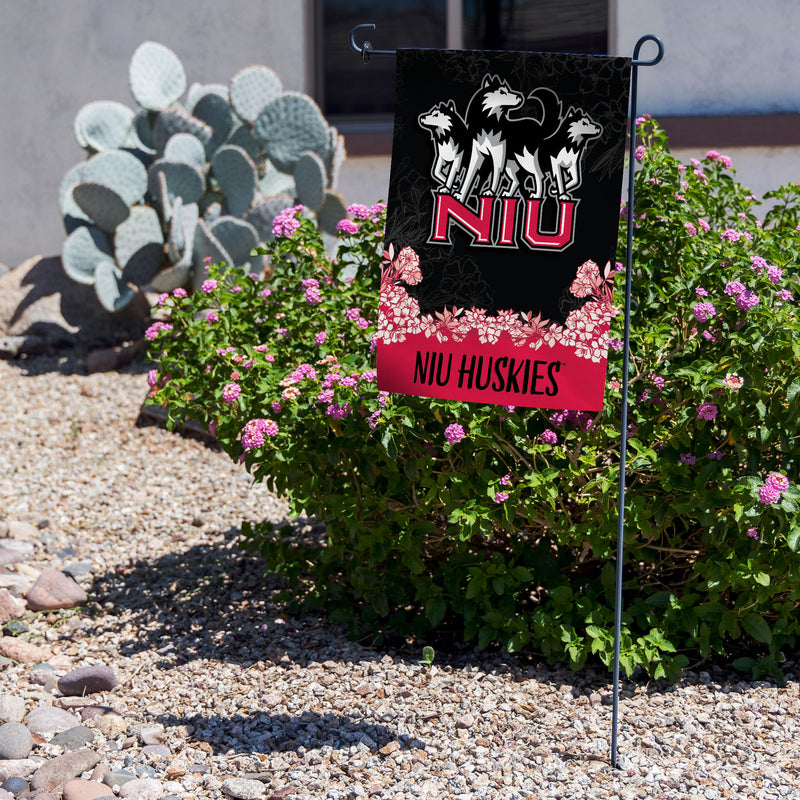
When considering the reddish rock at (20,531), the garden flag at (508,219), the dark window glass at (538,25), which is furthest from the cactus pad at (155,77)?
the garden flag at (508,219)

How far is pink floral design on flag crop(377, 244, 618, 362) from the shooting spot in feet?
9.18

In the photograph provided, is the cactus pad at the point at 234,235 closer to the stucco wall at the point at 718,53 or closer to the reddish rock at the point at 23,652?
the stucco wall at the point at 718,53

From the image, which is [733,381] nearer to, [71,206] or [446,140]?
[446,140]

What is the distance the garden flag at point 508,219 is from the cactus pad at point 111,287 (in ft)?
12.6

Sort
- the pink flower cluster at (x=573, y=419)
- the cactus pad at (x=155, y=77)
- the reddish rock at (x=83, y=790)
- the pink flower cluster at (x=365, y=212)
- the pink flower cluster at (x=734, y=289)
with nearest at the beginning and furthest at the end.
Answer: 1. the reddish rock at (x=83, y=790)
2. the pink flower cluster at (x=734, y=289)
3. the pink flower cluster at (x=573, y=419)
4. the pink flower cluster at (x=365, y=212)
5. the cactus pad at (x=155, y=77)

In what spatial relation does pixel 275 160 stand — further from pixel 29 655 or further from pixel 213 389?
pixel 29 655

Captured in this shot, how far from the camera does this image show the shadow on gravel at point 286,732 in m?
2.96

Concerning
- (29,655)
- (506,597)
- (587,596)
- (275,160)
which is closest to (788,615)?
(587,596)

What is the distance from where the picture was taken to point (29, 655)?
11.7ft

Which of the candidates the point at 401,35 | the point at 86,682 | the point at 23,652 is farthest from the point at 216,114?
the point at 86,682

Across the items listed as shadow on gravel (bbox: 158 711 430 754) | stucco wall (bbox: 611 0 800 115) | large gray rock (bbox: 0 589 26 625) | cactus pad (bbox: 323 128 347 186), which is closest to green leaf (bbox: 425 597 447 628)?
shadow on gravel (bbox: 158 711 430 754)

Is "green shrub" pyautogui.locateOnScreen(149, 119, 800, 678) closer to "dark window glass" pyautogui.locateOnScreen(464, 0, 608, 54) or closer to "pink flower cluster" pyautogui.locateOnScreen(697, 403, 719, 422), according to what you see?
"pink flower cluster" pyautogui.locateOnScreen(697, 403, 719, 422)

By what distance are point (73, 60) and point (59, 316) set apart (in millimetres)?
1928

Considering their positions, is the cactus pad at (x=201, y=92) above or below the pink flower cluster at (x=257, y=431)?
above
